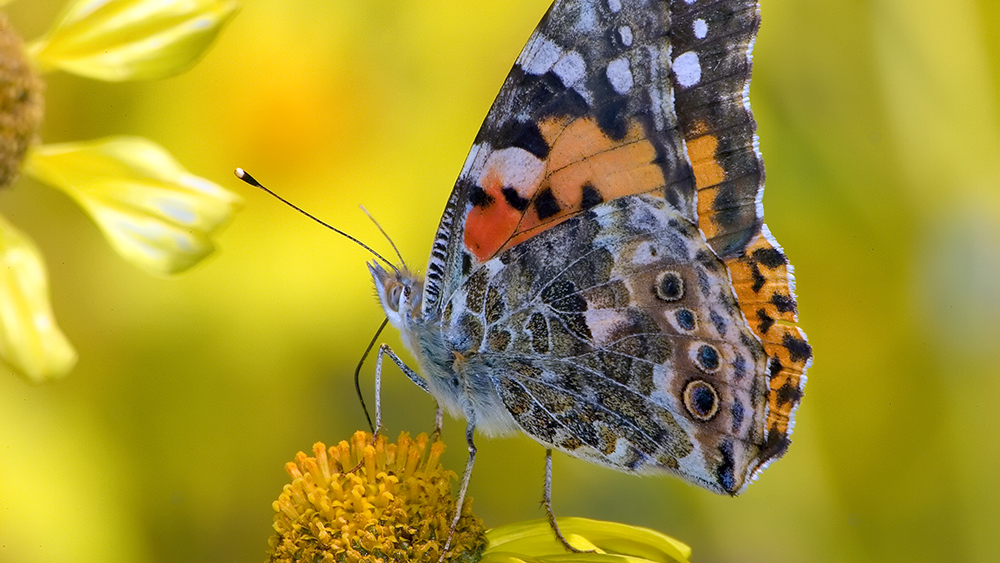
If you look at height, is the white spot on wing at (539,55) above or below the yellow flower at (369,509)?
above

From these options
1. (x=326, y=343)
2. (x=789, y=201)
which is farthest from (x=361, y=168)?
(x=789, y=201)

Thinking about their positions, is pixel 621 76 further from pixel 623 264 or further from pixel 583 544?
pixel 583 544

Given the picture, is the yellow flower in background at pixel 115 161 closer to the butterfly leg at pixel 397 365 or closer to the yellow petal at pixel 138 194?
the yellow petal at pixel 138 194

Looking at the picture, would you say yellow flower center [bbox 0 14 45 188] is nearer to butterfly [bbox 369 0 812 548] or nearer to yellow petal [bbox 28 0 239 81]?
yellow petal [bbox 28 0 239 81]

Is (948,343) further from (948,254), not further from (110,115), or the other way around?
(110,115)

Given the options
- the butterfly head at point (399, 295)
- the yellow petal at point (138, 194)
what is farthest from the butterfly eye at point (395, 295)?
the yellow petal at point (138, 194)

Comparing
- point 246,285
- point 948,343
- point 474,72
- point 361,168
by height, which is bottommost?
point 948,343
